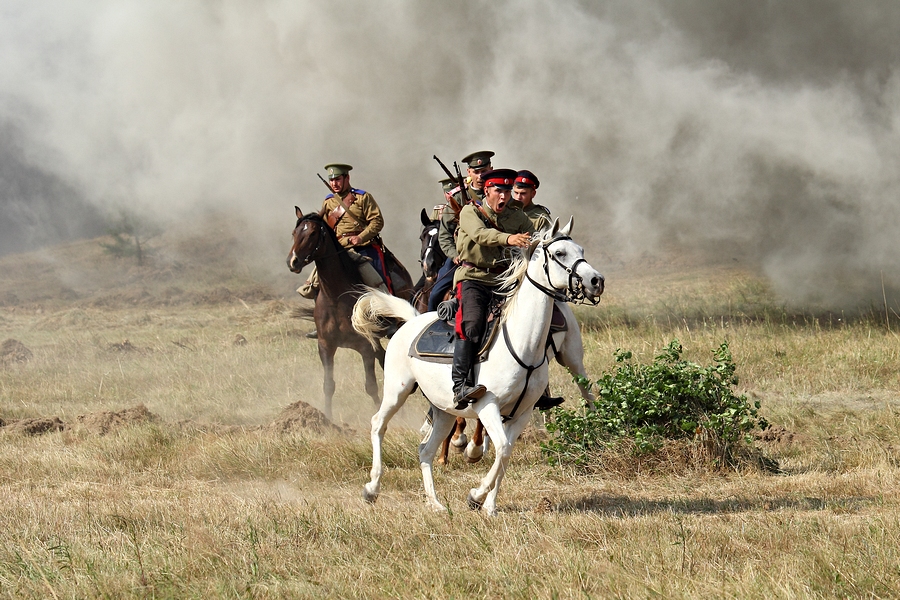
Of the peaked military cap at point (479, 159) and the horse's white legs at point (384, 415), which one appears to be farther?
the peaked military cap at point (479, 159)

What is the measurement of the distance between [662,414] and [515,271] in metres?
2.18

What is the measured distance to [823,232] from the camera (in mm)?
16969

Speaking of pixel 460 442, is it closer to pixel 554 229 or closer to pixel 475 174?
pixel 475 174

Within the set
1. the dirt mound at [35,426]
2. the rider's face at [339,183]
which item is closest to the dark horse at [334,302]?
the rider's face at [339,183]

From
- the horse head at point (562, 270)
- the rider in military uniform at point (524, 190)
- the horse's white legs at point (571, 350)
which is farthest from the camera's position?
the horse's white legs at point (571, 350)

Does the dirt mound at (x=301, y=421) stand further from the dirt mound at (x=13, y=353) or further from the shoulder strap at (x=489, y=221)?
the dirt mound at (x=13, y=353)

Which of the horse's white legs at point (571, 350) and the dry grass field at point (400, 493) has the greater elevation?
the horse's white legs at point (571, 350)

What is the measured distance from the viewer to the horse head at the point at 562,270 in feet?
18.0

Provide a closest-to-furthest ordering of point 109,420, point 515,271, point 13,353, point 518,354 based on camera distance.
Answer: point 518,354, point 515,271, point 109,420, point 13,353

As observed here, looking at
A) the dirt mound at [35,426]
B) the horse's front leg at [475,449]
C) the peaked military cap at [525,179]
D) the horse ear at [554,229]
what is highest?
the peaked military cap at [525,179]

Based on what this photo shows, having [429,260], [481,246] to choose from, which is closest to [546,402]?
[481,246]

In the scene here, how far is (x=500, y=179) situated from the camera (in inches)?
253

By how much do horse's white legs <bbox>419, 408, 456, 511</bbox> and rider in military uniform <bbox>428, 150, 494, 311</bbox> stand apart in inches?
86.1

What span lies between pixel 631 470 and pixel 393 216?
Result: 658 inches
